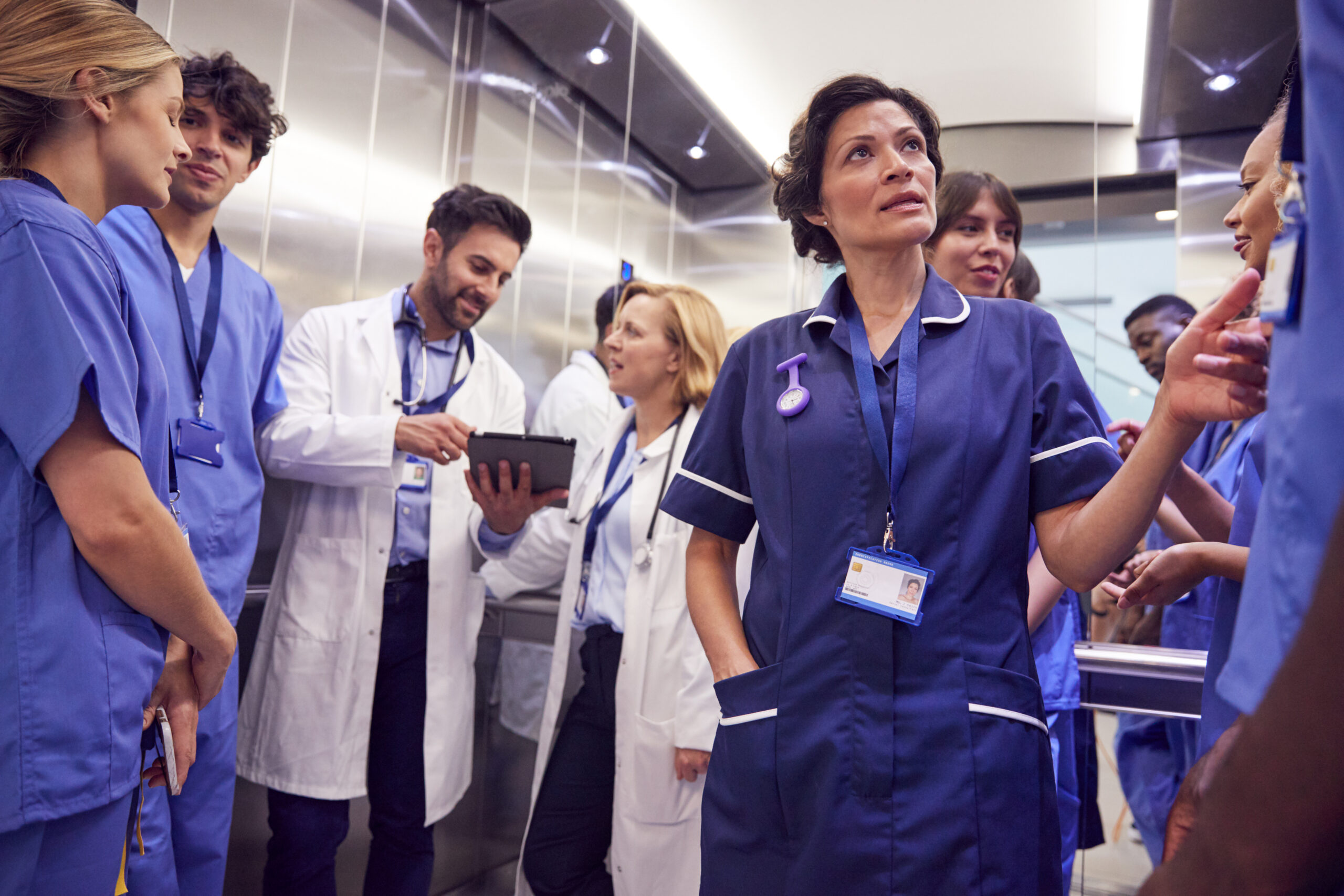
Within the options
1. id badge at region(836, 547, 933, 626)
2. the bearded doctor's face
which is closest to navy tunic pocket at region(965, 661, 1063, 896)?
id badge at region(836, 547, 933, 626)

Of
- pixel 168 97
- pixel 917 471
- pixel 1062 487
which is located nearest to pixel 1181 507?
pixel 1062 487

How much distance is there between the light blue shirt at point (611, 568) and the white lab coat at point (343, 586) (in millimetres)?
437

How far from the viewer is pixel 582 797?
237cm

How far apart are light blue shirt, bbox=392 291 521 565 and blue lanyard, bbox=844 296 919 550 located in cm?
158

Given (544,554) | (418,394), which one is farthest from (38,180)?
(544,554)

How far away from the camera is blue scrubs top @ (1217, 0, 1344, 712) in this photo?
0.53 metres

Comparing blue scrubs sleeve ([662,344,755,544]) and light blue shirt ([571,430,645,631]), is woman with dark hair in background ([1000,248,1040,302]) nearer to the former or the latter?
light blue shirt ([571,430,645,631])

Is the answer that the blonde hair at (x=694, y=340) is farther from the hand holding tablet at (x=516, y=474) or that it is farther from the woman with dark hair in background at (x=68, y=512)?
the woman with dark hair in background at (x=68, y=512)

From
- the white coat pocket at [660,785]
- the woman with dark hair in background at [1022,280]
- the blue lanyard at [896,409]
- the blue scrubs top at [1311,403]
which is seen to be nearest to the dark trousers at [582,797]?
the white coat pocket at [660,785]

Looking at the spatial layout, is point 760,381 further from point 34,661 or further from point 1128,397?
point 1128,397

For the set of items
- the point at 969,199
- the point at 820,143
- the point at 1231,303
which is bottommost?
the point at 1231,303

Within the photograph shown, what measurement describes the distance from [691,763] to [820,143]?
58.5 inches

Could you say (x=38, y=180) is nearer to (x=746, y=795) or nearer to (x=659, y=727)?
(x=746, y=795)

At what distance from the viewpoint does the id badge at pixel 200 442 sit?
2.00m
